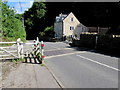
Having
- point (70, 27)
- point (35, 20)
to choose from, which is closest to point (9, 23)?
point (70, 27)

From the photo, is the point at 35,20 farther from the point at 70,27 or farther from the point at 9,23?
the point at 9,23

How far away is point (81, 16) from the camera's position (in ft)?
172

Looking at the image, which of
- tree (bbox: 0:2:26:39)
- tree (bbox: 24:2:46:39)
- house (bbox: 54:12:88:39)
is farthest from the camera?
tree (bbox: 24:2:46:39)

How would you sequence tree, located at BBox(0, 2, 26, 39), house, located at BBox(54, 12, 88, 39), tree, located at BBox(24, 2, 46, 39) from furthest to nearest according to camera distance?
tree, located at BBox(24, 2, 46, 39) < house, located at BBox(54, 12, 88, 39) < tree, located at BBox(0, 2, 26, 39)

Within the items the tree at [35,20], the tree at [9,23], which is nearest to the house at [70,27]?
the tree at [9,23]

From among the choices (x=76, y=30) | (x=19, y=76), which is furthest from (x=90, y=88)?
(x=76, y=30)

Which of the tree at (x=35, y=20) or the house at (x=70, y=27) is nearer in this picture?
the house at (x=70, y=27)

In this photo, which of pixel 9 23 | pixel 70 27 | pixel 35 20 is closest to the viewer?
pixel 9 23

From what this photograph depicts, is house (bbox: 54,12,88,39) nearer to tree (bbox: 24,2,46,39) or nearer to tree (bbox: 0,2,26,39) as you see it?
tree (bbox: 0,2,26,39)

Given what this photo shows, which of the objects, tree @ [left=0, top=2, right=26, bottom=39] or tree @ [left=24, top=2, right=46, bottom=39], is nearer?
tree @ [left=0, top=2, right=26, bottom=39]

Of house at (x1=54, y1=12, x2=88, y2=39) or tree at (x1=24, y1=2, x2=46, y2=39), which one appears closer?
house at (x1=54, y1=12, x2=88, y2=39)

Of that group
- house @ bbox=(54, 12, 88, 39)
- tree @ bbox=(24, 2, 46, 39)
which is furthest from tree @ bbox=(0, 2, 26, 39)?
tree @ bbox=(24, 2, 46, 39)

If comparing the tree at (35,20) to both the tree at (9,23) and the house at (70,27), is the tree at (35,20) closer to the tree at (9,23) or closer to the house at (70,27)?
the house at (70,27)

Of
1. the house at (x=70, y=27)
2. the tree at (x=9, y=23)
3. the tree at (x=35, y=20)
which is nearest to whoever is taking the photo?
the tree at (x=9, y=23)
